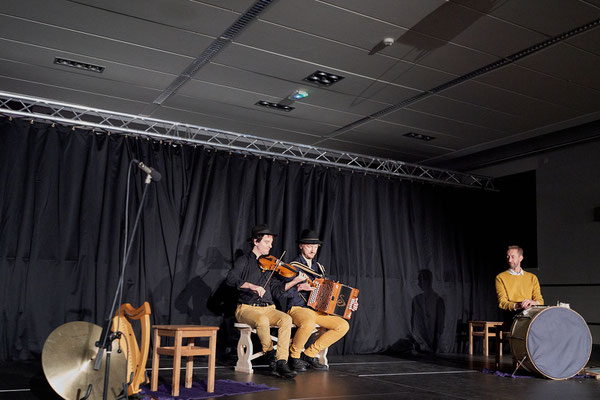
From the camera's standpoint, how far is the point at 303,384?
505 centimetres

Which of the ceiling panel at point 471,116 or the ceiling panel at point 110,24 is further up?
the ceiling panel at point 110,24

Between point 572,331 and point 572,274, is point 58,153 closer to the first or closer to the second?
point 572,331

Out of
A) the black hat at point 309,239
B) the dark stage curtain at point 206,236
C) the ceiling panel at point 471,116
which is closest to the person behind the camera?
the dark stage curtain at point 206,236

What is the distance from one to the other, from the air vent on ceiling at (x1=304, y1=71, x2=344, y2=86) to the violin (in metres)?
1.91

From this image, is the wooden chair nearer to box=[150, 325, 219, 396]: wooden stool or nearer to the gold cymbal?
the gold cymbal

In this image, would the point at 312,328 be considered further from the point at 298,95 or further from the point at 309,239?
the point at 298,95

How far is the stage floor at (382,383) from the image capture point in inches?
178

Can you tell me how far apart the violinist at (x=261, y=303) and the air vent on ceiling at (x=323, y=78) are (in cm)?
166

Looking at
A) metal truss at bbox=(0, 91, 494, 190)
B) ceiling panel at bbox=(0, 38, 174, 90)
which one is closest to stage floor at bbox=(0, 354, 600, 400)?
metal truss at bbox=(0, 91, 494, 190)

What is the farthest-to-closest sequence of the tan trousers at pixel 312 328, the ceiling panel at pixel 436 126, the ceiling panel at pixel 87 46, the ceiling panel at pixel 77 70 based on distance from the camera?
1. the ceiling panel at pixel 436 126
2. the tan trousers at pixel 312 328
3. the ceiling panel at pixel 77 70
4. the ceiling panel at pixel 87 46

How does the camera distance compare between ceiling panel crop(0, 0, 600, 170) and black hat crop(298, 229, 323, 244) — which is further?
black hat crop(298, 229, 323, 244)

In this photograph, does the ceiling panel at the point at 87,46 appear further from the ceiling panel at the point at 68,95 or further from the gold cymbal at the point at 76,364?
the gold cymbal at the point at 76,364

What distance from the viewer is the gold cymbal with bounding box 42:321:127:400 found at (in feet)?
11.8

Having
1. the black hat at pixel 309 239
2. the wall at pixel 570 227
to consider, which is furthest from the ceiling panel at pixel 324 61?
the black hat at pixel 309 239
